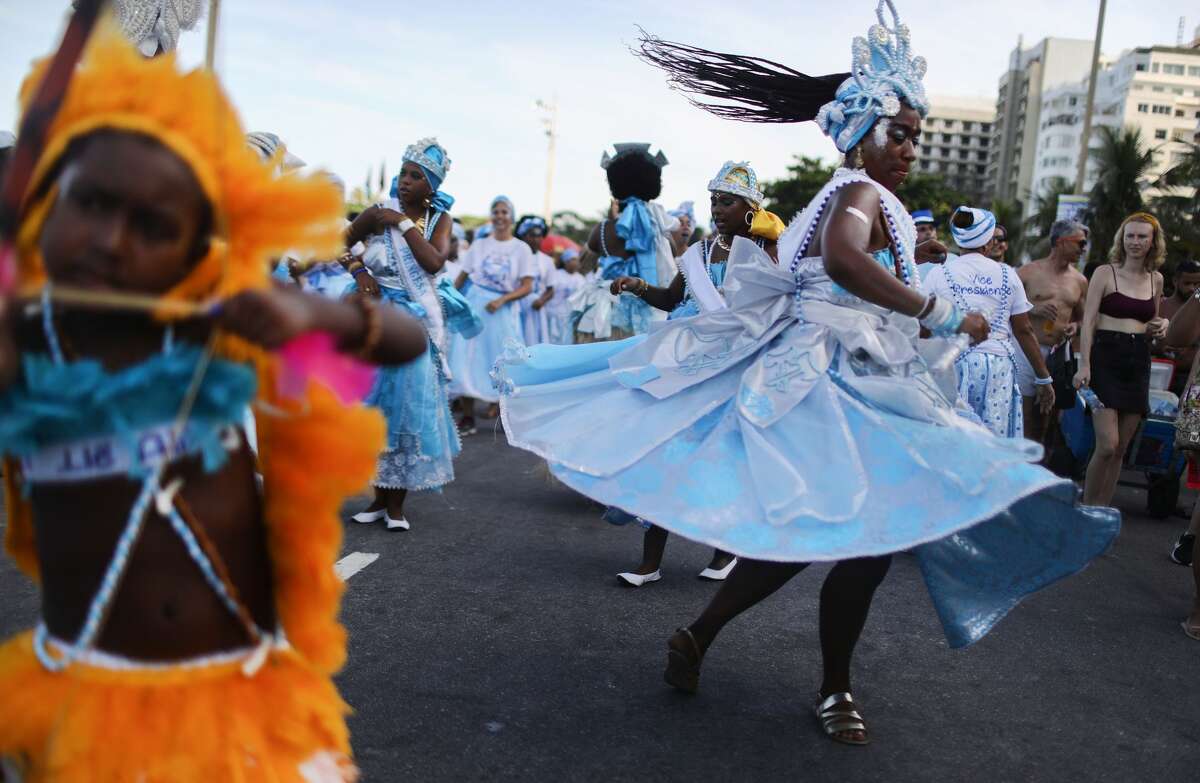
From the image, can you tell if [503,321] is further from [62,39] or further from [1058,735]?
[62,39]

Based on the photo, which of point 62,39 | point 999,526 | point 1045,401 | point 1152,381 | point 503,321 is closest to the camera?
point 62,39

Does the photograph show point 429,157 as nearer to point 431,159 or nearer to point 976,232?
point 431,159

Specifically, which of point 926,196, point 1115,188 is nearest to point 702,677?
point 1115,188

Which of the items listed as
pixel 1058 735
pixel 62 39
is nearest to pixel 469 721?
pixel 1058 735

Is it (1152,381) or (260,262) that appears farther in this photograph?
(1152,381)

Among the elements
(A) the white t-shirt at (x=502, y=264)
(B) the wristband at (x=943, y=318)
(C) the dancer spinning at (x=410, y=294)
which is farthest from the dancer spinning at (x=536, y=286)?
(B) the wristband at (x=943, y=318)

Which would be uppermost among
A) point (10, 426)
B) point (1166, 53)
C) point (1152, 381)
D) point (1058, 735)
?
point (1166, 53)

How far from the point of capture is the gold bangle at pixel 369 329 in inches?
68.6

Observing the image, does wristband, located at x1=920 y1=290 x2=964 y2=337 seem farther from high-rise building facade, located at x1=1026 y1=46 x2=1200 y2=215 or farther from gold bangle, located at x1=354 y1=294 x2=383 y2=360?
high-rise building facade, located at x1=1026 y1=46 x2=1200 y2=215

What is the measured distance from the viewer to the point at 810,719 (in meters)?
3.56

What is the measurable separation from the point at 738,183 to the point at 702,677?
293 centimetres

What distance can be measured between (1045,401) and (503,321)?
6.28 metres

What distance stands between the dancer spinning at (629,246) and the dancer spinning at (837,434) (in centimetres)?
364

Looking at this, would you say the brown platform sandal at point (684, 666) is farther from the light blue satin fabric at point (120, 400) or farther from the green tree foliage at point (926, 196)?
the green tree foliage at point (926, 196)
